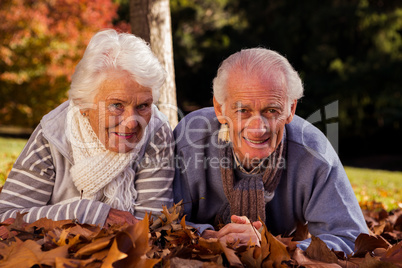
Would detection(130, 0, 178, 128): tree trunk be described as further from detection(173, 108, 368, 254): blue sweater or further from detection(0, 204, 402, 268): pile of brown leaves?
detection(0, 204, 402, 268): pile of brown leaves

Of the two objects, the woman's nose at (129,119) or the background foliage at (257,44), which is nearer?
the woman's nose at (129,119)

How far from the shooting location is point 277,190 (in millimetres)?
2779

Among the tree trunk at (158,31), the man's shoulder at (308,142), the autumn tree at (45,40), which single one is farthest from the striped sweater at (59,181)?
the autumn tree at (45,40)

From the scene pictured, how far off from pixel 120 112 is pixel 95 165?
0.35 metres

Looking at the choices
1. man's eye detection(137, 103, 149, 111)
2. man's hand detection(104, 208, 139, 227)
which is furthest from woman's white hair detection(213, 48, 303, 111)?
man's hand detection(104, 208, 139, 227)

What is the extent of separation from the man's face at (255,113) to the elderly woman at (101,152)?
458 mm

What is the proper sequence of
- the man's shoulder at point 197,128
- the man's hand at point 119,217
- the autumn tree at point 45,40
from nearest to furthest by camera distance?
the man's hand at point 119,217 < the man's shoulder at point 197,128 < the autumn tree at point 45,40

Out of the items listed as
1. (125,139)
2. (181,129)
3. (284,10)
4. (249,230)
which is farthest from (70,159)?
(284,10)

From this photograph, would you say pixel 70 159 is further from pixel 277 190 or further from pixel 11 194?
pixel 277 190

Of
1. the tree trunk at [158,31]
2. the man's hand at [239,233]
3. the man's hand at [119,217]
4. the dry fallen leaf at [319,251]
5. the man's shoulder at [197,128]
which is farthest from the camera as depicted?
the tree trunk at [158,31]

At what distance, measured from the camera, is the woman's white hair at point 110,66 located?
240cm

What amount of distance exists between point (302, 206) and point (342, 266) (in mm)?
877

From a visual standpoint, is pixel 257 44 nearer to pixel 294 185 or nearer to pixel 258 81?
pixel 294 185

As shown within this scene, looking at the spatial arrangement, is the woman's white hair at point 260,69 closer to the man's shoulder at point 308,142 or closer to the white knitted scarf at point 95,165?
the man's shoulder at point 308,142
